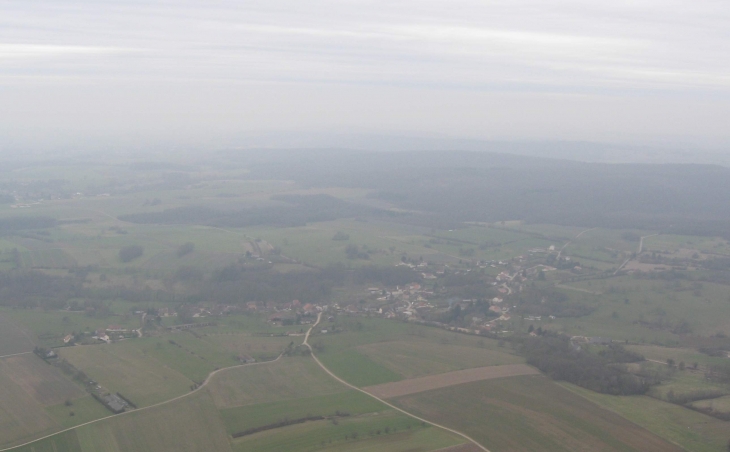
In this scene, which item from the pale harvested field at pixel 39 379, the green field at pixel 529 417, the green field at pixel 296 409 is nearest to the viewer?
the green field at pixel 529 417

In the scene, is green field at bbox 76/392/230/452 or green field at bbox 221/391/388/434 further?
green field at bbox 221/391/388/434

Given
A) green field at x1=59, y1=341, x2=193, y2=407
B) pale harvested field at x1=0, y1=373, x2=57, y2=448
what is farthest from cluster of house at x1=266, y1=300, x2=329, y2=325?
pale harvested field at x1=0, y1=373, x2=57, y2=448

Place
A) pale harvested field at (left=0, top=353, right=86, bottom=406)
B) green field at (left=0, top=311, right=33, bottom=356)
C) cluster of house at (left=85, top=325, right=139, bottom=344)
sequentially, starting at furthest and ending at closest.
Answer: cluster of house at (left=85, top=325, right=139, bottom=344) < green field at (left=0, top=311, right=33, bottom=356) < pale harvested field at (left=0, top=353, right=86, bottom=406)

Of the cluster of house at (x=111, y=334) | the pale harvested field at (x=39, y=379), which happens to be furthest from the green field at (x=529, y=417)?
the cluster of house at (x=111, y=334)

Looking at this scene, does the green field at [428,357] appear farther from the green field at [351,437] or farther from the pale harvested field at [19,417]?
the pale harvested field at [19,417]

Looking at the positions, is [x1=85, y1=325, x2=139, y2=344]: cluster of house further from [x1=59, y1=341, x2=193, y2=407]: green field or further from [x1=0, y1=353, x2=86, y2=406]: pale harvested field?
[x1=0, y1=353, x2=86, y2=406]: pale harvested field

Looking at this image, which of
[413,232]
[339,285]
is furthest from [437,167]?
[339,285]
